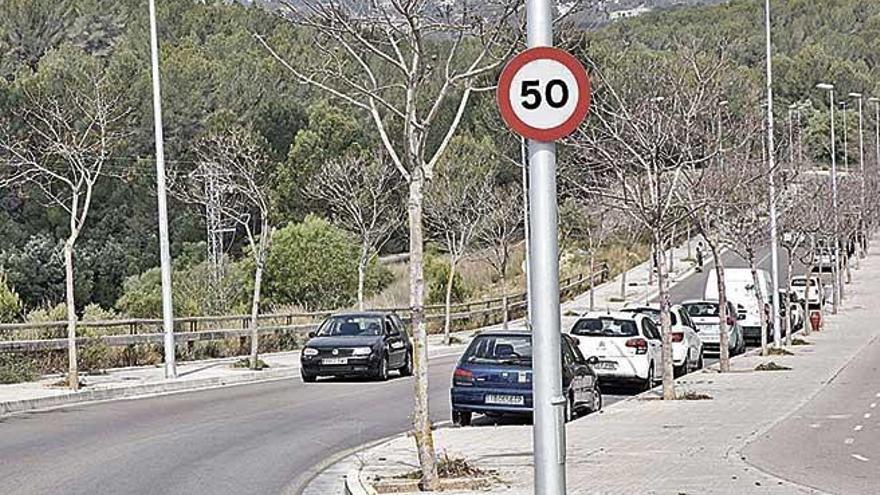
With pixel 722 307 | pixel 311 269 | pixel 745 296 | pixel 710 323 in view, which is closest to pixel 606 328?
pixel 722 307

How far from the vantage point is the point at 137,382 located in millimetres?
27109

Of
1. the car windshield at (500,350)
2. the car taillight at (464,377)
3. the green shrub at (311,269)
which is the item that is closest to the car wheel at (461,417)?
the car taillight at (464,377)

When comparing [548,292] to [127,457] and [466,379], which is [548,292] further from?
[466,379]

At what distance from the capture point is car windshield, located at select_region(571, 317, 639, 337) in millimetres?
26297

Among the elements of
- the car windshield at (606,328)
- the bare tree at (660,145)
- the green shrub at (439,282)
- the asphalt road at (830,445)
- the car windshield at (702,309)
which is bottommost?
the asphalt road at (830,445)

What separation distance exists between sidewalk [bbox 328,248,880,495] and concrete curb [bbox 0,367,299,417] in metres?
7.92

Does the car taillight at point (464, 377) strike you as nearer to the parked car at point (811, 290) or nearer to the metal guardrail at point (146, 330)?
the metal guardrail at point (146, 330)

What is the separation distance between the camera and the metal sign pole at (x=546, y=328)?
26.3 feet

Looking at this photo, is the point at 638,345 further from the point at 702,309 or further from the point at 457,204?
the point at 457,204

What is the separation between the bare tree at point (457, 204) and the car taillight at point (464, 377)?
90.5ft

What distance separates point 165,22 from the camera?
257 feet

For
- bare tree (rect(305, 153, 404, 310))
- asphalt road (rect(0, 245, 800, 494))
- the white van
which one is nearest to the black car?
asphalt road (rect(0, 245, 800, 494))

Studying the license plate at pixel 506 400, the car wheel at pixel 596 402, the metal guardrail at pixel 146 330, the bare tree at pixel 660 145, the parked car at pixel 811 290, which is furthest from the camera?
the parked car at pixel 811 290

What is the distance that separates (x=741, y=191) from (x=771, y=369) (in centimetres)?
416
